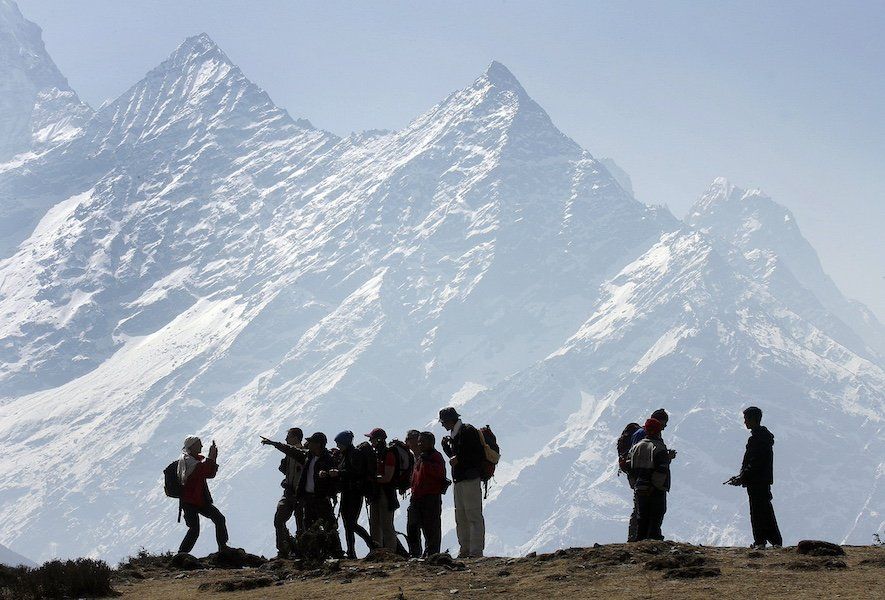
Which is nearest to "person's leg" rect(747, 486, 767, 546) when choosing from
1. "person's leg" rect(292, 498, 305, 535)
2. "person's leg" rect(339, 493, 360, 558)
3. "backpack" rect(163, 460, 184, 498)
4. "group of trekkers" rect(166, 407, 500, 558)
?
"group of trekkers" rect(166, 407, 500, 558)

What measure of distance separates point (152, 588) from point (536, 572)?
5.25m

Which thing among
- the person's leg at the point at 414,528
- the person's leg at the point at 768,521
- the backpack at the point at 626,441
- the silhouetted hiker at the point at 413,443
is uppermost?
the silhouetted hiker at the point at 413,443

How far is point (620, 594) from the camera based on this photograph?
13.0 metres

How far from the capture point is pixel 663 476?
17219mm

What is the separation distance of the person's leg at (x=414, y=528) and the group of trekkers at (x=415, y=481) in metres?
0.02

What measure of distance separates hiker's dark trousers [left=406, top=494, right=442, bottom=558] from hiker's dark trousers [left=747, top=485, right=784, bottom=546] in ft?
16.0

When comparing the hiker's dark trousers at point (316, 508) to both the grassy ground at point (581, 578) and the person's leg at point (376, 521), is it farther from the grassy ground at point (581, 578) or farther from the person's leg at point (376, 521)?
the grassy ground at point (581, 578)

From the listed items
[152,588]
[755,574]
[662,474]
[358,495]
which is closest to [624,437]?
[662,474]

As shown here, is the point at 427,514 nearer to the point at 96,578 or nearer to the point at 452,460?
the point at 452,460

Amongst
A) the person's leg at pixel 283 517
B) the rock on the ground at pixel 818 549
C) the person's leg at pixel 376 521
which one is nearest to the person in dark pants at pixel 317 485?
the person's leg at pixel 283 517

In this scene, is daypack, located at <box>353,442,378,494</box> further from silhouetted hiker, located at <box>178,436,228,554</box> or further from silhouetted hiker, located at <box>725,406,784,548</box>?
silhouetted hiker, located at <box>725,406,784,548</box>

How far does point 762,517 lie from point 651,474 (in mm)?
1963

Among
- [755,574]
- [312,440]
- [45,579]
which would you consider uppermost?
[312,440]

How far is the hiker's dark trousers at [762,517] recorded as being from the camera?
17688 mm
